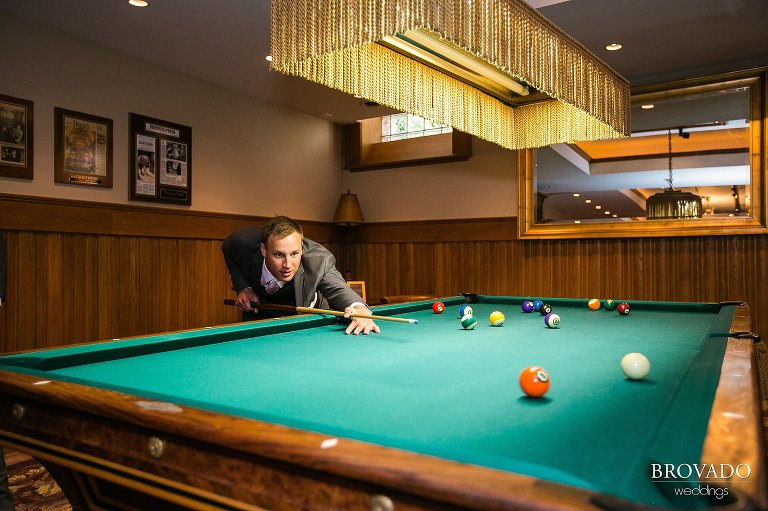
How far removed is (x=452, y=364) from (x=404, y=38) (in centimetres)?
134

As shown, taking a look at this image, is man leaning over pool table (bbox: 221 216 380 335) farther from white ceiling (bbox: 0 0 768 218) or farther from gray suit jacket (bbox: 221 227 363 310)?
white ceiling (bbox: 0 0 768 218)

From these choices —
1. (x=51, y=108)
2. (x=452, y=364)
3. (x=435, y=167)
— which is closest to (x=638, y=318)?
(x=452, y=364)

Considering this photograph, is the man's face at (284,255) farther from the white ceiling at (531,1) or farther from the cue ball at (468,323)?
the white ceiling at (531,1)

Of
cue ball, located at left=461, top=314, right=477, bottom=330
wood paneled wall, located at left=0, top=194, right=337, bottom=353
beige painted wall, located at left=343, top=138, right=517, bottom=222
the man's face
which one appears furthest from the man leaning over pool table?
beige painted wall, located at left=343, top=138, right=517, bottom=222

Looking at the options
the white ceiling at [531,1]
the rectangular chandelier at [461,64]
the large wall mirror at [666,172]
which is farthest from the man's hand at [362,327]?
the large wall mirror at [666,172]

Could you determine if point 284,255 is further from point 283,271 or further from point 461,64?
point 461,64

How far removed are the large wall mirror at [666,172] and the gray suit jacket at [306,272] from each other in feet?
8.26

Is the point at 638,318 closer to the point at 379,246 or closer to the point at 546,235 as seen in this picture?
the point at 546,235

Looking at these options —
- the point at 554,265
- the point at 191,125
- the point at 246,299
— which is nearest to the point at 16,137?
the point at 191,125

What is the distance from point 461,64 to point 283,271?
1.40 meters

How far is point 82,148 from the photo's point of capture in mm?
3891

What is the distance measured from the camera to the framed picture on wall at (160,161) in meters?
4.23

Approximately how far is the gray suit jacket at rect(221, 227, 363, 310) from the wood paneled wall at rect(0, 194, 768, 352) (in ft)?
3.69

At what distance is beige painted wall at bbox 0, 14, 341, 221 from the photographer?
→ 12.0 ft
